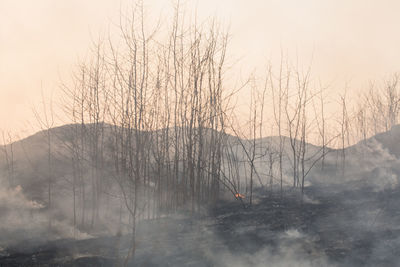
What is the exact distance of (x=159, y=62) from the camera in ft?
20.0

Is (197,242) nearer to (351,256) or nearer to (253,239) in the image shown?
(253,239)

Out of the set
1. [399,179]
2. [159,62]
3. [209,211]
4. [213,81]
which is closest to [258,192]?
[209,211]

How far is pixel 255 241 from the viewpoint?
5793 mm

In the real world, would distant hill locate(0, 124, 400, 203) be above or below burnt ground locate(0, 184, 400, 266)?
above

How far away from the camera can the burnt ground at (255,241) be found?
17.3ft

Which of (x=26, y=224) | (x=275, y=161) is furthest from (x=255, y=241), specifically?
(x=275, y=161)

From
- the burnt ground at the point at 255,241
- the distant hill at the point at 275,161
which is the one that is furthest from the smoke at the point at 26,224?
the distant hill at the point at 275,161

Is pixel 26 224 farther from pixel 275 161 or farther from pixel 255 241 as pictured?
pixel 275 161

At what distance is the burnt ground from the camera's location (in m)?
5.26

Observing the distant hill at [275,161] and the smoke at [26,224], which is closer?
the smoke at [26,224]

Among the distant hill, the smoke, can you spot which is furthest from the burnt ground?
the distant hill

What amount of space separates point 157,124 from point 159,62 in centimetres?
94

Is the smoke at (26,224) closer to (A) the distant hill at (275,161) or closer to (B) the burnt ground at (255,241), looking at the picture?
(B) the burnt ground at (255,241)

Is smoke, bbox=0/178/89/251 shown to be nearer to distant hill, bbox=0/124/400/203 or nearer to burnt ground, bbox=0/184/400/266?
burnt ground, bbox=0/184/400/266
